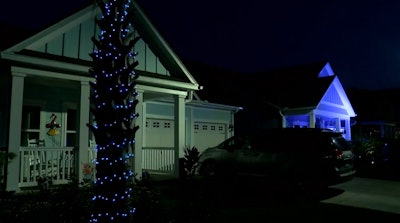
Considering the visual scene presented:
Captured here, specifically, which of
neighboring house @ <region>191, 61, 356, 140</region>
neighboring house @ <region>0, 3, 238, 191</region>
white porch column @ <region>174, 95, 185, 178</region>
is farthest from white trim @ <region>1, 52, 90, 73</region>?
neighboring house @ <region>191, 61, 356, 140</region>

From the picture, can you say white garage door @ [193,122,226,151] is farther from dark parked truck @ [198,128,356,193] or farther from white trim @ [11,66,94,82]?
white trim @ [11,66,94,82]

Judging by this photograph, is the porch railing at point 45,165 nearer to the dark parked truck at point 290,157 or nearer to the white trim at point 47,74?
the white trim at point 47,74

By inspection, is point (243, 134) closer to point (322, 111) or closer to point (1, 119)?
point (1, 119)

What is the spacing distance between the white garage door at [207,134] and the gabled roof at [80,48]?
4.07 meters

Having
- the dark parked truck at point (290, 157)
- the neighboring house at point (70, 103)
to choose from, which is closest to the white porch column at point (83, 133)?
the neighboring house at point (70, 103)

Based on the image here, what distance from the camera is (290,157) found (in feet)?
35.2

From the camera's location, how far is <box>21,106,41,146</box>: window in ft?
36.9

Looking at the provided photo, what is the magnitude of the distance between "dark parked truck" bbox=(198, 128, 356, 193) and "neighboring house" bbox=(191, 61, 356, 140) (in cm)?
671

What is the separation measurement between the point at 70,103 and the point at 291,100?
13.4 meters

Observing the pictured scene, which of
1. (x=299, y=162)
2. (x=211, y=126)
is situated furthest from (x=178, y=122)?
(x=211, y=126)

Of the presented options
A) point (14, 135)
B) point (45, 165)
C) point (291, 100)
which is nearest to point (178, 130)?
point (45, 165)

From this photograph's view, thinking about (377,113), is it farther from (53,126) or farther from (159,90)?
(53,126)

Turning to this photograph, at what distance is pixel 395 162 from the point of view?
17.5 meters

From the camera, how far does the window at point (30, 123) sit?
11250 mm
